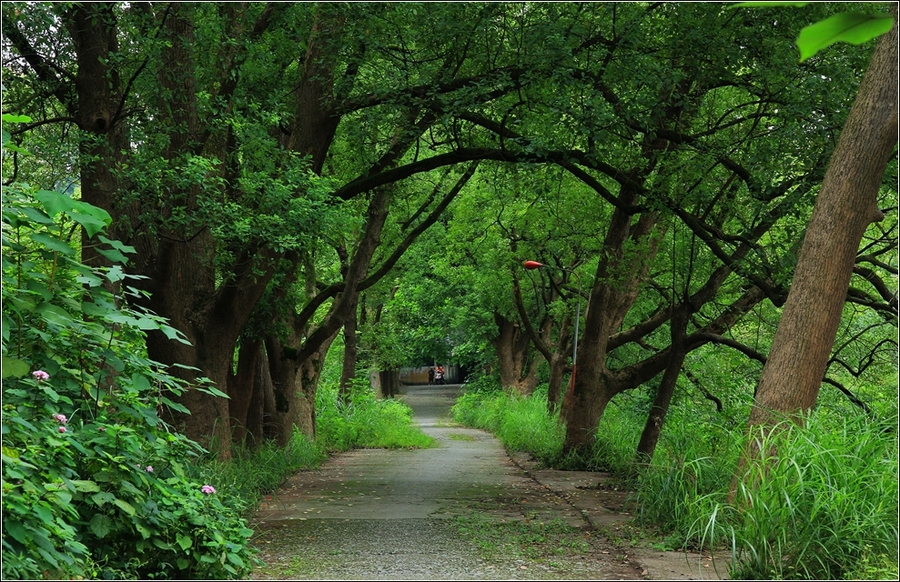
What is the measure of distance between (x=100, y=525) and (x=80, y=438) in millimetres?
580

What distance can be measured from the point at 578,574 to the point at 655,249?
9.82 metres

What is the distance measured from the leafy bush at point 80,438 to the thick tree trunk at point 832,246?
4.72 metres

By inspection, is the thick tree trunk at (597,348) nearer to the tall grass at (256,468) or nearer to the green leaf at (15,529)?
the tall grass at (256,468)

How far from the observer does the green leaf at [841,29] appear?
1.25 meters

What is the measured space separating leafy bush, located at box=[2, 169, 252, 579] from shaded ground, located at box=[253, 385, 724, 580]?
1077 mm

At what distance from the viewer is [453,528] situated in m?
9.64

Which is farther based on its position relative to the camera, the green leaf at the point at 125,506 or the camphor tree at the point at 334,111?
the camphor tree at the point at 334,111

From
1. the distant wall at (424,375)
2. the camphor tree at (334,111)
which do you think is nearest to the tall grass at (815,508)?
the camphor tree at (334,111)

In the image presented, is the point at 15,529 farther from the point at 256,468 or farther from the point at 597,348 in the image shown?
the point at 597,348

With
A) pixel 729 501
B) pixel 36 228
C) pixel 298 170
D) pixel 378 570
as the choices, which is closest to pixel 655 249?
pixel 298 170

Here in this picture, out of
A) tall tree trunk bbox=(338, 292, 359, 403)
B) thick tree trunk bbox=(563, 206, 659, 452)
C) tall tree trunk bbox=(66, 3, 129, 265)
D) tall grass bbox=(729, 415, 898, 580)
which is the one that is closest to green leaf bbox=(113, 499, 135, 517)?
tall grass bbox=(729, 415, 898, 580)

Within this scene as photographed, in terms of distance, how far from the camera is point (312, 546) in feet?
27.9

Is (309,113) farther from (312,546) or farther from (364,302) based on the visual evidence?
(364,302)

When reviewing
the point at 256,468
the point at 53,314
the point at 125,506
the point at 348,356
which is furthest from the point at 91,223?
the point at 348,356
